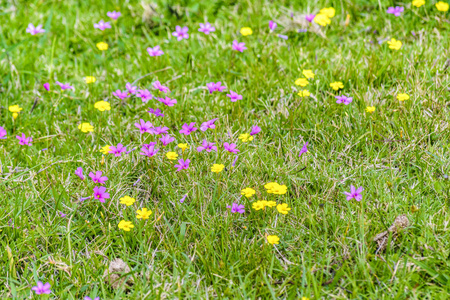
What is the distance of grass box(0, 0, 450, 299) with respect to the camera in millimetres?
2199

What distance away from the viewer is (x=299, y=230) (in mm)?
2389

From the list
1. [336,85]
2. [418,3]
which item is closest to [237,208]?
[336,85]

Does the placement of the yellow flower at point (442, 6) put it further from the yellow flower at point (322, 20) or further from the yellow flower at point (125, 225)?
the yellow flower at point (125, 225)

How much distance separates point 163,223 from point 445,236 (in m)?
1.40

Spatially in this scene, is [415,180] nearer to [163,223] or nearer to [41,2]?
[163,223]

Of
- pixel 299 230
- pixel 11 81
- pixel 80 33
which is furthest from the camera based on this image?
pixel 80 33

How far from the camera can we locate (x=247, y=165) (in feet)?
9.11

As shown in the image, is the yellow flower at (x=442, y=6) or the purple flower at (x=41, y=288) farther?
the yellow flower at (x=442, y=6)

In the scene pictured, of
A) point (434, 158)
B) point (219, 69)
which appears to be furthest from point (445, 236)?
point (219, 69)

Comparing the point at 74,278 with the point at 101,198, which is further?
the point at 101,198

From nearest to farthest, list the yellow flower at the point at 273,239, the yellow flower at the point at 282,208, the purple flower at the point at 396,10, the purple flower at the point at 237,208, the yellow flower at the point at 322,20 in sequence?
the yellow flower at the point at 273,239 → the yellow flower at the point at 282,208 → the purple flower at the point at 237,208 → the yellow flower at the point at 322,20 → the purple flower at the point at 396,10

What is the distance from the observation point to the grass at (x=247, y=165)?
86.6 inches

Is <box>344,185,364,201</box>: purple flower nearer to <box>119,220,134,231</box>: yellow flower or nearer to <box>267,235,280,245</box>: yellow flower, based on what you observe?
<box>267,235,280,245</box>: yellow flower

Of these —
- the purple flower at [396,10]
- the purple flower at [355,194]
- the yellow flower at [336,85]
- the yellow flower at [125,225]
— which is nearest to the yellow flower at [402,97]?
the yellow flower at [336,85]
